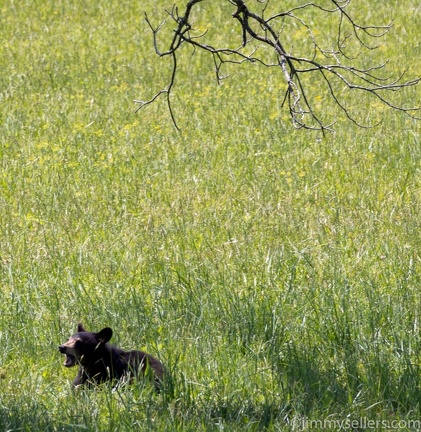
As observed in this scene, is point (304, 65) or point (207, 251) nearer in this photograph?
point (207, 251)

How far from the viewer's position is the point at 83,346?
17.7 feet

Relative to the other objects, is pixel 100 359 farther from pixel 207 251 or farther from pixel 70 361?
pixel 207 251

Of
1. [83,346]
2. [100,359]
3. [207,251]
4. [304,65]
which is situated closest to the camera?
[83,346]

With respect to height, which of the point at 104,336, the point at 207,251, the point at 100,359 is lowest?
the point at 100,359

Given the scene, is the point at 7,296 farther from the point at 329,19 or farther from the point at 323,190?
the point at 329,19

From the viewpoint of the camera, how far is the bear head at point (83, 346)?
17.6 feet

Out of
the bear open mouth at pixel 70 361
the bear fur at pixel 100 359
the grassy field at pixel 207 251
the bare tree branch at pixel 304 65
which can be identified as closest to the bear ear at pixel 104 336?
the bear fur at pixel 100 359

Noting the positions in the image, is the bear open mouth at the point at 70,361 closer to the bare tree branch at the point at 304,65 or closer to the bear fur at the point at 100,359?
the bear fur at the point at 100,359

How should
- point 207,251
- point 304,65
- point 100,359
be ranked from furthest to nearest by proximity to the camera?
point 304,65 < point 207,251 < point 100,359

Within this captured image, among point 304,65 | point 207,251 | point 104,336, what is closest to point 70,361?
point 104,336

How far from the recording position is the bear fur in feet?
17.5

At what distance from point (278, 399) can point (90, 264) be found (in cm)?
246

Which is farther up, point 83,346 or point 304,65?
point 304,65

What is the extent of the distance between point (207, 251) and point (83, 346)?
2.15m
